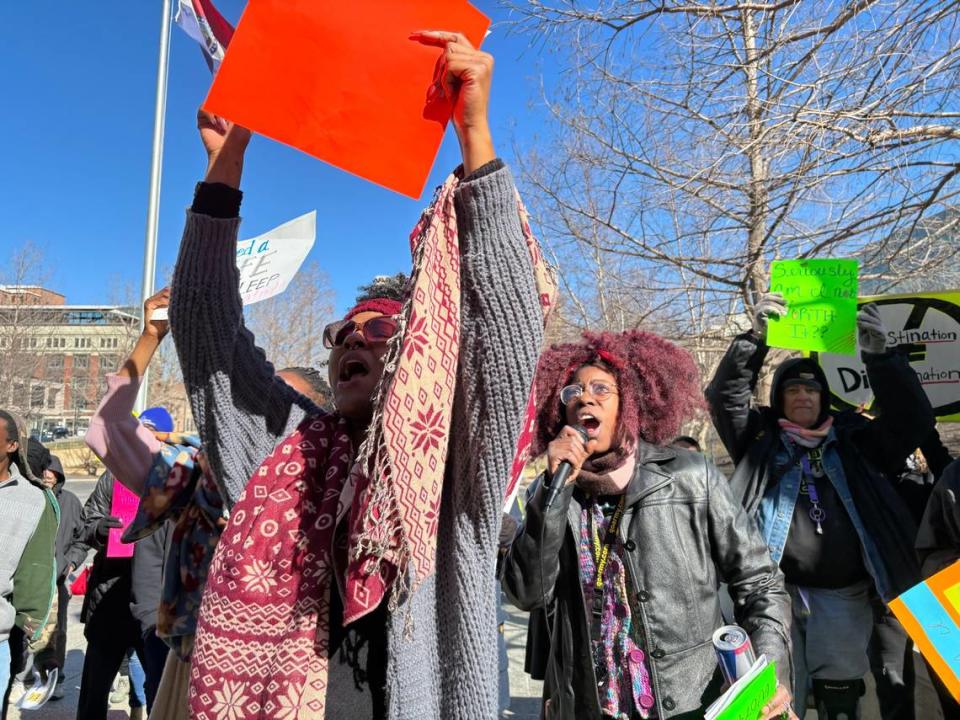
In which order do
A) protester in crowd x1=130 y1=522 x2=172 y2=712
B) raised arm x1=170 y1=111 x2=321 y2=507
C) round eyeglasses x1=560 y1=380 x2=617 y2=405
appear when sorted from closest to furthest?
1. raised arm x1=170 y1=111 x2=321 y2=507
2. round eyeglasses x1=560 y1=380 x2=617 y2=405
3. protester in crowd x1=130 y1=522 x2=172 y2=712

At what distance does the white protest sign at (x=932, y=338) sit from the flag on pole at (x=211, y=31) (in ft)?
14.3

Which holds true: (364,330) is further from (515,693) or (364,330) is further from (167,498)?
(515,693)

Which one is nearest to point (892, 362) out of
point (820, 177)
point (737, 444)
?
point (737, 444)

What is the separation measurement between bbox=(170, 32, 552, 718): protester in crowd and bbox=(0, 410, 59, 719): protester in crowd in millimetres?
3288

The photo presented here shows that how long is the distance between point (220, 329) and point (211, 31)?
85 centimetres

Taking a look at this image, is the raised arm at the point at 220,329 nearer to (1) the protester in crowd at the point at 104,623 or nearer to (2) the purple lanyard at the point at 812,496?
(2) the purple lanyard at the point at 812,496

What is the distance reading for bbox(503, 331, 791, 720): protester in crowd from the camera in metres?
2.31

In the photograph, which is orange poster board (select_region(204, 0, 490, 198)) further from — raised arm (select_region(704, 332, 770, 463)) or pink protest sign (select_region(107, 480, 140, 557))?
pink protest sign (select_region(107, 480, 140, 557))

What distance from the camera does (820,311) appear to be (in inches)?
154

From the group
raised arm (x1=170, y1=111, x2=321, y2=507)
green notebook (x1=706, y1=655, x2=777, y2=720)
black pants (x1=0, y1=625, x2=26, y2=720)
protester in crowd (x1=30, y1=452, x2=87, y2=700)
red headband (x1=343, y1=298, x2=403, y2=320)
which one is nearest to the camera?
green notebook (x1=706, y1=655, x2=777, y2=720)

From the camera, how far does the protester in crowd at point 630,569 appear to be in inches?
90.8

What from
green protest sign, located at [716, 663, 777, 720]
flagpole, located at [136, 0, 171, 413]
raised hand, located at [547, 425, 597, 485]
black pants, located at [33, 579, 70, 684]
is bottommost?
green protest sign, located at [716, 663, 777, 720]

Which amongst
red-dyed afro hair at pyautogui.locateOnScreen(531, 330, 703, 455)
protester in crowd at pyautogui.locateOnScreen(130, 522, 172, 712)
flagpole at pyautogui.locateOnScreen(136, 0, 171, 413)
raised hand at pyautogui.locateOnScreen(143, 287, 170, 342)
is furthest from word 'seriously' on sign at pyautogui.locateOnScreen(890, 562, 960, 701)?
flagpole at pyautogui.locateOnScreen(136, 0, 171, 413)

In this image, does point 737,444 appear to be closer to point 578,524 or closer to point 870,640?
point 870,640
